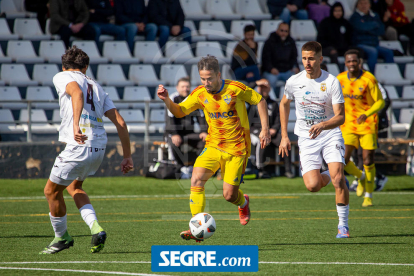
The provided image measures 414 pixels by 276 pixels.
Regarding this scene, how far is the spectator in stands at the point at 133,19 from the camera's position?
598 inches

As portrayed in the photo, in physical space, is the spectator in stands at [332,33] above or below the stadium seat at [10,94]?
above

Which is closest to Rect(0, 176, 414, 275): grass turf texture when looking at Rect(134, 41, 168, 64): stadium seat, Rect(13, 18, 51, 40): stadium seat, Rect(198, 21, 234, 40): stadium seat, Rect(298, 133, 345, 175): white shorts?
Rect(298, 133, 345, 175): white shorts

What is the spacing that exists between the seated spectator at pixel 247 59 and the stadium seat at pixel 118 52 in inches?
112

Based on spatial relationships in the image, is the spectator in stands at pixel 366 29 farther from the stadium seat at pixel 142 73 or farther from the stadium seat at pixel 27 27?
the stadium seat at pixel 27 27

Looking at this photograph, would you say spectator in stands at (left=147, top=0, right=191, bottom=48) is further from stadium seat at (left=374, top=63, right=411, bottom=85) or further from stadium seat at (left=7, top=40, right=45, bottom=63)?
stadium seat at (left=374, top=63, right=411, bottom=85)

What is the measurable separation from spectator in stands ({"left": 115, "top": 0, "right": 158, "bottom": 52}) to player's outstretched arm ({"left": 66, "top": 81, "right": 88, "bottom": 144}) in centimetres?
1059

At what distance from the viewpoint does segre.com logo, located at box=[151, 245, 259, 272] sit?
4.47 meters

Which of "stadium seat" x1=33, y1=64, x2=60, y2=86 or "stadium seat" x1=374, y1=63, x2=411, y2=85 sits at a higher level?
"stadium seat" x1=33, y1=64, x2=60, y2=86

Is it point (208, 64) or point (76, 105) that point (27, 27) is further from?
point (76, 105)

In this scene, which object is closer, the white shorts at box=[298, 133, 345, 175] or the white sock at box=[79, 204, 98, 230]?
the white sock at box=[79, 204, 98, 230]

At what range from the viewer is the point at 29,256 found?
199 inches

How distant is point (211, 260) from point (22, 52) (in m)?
11.6

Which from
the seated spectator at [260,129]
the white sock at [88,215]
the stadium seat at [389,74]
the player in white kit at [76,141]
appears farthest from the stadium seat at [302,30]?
the white sock at [88,215]

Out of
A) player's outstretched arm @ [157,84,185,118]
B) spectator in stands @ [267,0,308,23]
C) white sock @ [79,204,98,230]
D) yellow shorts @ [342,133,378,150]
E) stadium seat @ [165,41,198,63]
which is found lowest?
white sock @ [79,204,98,230]
